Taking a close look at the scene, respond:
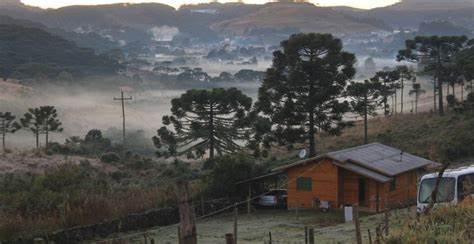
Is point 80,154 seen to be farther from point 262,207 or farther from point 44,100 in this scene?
point 44,100

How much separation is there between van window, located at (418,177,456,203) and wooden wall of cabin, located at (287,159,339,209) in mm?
10550

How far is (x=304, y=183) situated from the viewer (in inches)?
1063

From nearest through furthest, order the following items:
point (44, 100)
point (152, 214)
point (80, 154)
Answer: point (152, 214) → point (80, 154) → point (44, 100)

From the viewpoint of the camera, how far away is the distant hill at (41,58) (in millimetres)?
151000

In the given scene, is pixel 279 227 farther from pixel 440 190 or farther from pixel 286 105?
pixel 286 105

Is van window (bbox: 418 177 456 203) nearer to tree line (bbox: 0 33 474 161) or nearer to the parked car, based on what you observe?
the parked car

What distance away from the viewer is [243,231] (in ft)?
70.0

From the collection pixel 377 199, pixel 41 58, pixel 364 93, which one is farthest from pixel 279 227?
pixel 41 58

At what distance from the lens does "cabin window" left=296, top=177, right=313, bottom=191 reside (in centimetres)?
2689

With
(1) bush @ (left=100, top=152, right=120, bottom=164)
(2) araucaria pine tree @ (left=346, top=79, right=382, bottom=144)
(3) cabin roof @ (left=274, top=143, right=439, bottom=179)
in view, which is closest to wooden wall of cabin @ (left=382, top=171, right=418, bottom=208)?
(3) cabin roof @ (left=274, top=143, right=439, bottom=179)

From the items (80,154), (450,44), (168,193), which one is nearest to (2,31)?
(80,154)

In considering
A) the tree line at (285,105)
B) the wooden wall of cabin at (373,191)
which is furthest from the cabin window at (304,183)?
the tree line at (285,105)

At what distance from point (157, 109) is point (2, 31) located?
181ft

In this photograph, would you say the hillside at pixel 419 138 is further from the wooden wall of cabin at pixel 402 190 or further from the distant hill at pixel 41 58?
the distant hill at pixel 41 58
